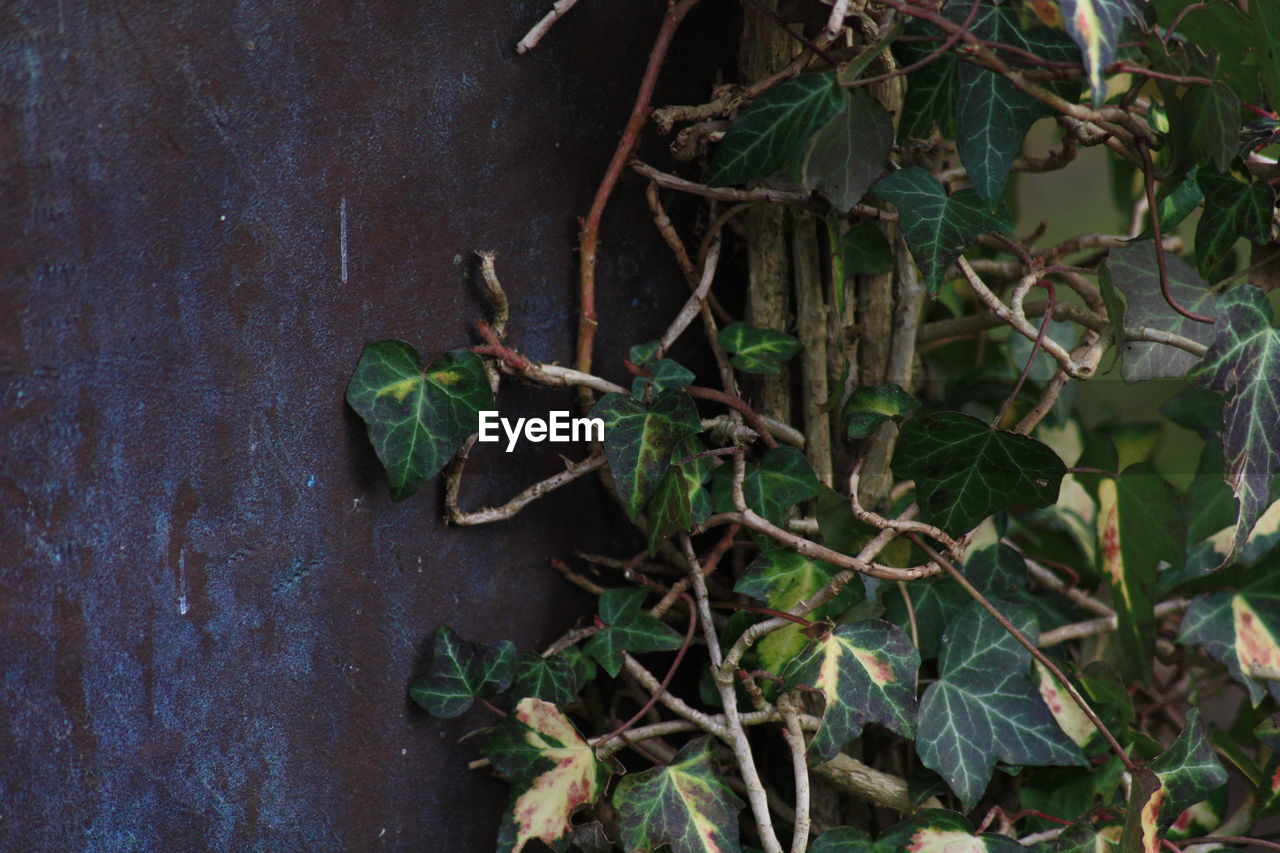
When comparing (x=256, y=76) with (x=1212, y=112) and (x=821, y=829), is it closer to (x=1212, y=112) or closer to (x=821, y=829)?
(x=1212, y=112)

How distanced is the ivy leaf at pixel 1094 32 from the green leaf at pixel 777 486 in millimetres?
399

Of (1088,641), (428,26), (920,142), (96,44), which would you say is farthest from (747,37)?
(1088,641)

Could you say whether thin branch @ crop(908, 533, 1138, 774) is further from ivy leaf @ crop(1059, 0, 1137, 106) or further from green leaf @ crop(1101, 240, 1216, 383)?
ivy leaf @ crop(1059, 0, 1137, 106)

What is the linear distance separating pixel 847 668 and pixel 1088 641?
1.36 ft

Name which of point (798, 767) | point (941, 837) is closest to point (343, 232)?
point (798, 767)

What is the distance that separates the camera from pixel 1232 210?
0.87 metres

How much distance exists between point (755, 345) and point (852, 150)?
0.21 meters

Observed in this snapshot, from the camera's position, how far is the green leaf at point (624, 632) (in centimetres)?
91

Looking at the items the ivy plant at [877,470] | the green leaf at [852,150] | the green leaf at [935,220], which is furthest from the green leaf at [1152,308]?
the green leaf at [852,150]

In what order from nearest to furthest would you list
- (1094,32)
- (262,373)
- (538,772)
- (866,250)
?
(1094,32)
(262,373)
(538,772)
(866,250)

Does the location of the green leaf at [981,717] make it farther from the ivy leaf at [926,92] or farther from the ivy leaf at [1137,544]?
the ivy leaf at [926,92]

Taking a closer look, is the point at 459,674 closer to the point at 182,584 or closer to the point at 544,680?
the point at 544,680

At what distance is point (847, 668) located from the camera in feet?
2.77

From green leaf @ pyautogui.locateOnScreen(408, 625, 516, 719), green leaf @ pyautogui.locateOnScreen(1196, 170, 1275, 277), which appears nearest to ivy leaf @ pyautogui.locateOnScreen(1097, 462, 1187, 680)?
green leaf @ pyautogui.locateOnScreen(1196, 170, 1275, 277)
